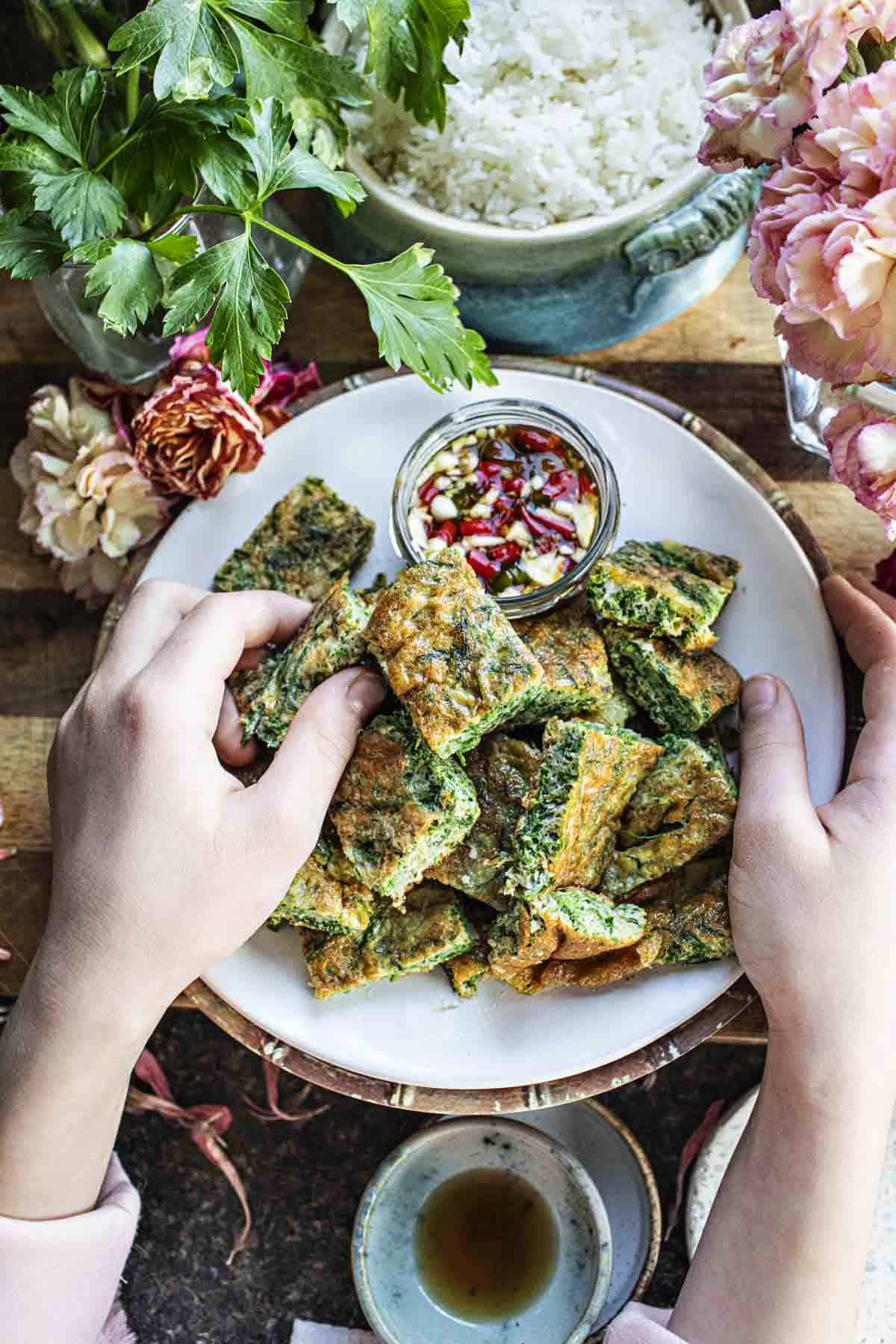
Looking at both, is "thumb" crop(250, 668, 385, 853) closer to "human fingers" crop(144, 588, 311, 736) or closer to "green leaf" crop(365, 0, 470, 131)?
"human fingers" crop(144, 588, 311, 736)

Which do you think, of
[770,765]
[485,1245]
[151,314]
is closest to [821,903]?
[770,765]

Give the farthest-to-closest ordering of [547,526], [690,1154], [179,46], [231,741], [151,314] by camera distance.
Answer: [690,1154]
[151,314]
[547,526]
[231,741]
[179,46]

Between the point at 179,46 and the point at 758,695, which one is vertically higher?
the point at 179,46

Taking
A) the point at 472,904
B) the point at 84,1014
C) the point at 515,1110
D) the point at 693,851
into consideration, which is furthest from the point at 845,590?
the point at 84,1014

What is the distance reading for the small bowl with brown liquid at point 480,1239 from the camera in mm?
2758

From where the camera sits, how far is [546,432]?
2.66 meters

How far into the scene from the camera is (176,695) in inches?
87.6

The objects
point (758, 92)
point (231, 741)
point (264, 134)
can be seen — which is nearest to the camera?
point (758, 92)

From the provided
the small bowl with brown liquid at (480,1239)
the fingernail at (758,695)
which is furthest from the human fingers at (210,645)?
the small bowl with brown liquid at (480,1239)

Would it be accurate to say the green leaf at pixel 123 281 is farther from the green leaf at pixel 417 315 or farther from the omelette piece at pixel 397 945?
the omelette piece at pixel 397 945

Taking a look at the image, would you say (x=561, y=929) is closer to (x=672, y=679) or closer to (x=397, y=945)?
(x=397, y=945)

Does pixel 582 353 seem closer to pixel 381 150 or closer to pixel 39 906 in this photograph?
pixel 381 150

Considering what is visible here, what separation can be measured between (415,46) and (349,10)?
23 cm

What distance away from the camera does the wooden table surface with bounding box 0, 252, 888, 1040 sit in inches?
110
